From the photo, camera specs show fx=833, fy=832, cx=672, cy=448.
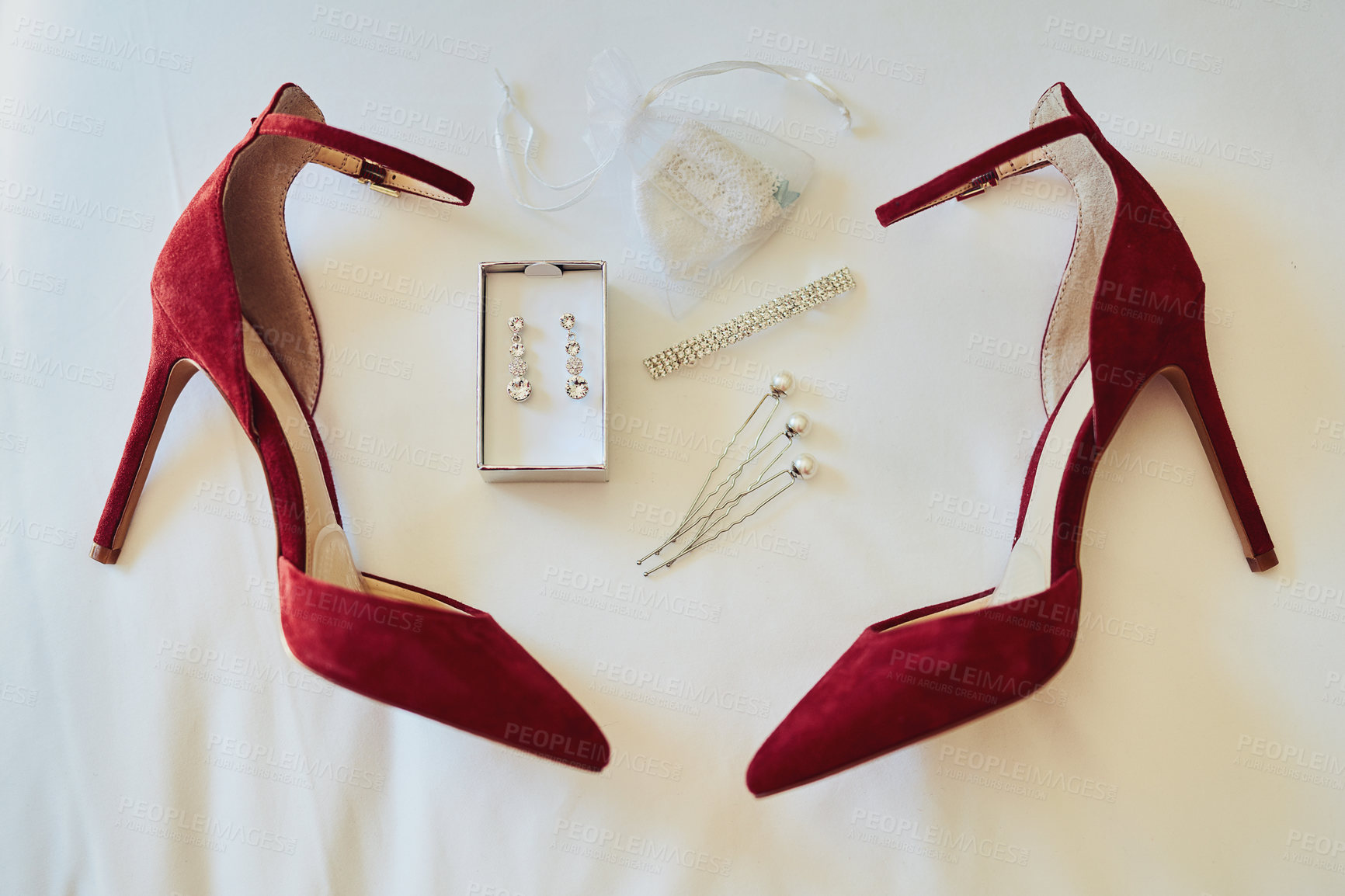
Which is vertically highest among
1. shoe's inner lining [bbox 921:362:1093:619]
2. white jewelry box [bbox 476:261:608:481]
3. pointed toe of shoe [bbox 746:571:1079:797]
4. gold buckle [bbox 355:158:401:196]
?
gold buckle [bbox 355:158:401:196]

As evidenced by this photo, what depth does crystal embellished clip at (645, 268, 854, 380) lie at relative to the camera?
143 centimetres

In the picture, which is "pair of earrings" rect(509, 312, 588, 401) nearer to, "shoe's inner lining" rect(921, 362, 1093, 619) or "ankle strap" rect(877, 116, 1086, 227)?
"ankle strap" rect(877, 116, 1086, 227)

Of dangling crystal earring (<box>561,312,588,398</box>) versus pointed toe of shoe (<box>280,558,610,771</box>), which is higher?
dangling crystal earring (<box>561,312,588,398</box>)

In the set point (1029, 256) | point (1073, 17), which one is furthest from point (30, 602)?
point (1073, 17)

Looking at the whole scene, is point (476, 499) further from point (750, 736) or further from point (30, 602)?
point (30, 602)

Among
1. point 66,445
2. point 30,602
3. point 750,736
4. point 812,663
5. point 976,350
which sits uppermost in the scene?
point 976,350

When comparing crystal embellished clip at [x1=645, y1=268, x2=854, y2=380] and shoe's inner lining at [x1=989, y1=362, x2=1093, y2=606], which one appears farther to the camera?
crystal embellished clip at [x1=645, y1=268, x2=854, y2=380]

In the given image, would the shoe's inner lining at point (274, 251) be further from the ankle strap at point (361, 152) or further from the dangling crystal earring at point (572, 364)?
the dangling crystal earring at point (572, 364)

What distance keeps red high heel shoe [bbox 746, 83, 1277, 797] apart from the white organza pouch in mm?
229

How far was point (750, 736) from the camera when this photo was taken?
131 cm

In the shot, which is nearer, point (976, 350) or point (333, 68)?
point (976, 350)

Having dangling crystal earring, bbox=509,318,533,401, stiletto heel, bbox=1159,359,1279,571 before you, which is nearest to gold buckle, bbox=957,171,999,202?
stiletto heel, bbox=1159,359,1279,571

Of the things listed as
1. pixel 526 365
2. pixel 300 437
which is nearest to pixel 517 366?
pixel 526 365

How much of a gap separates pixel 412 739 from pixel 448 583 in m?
0.25
